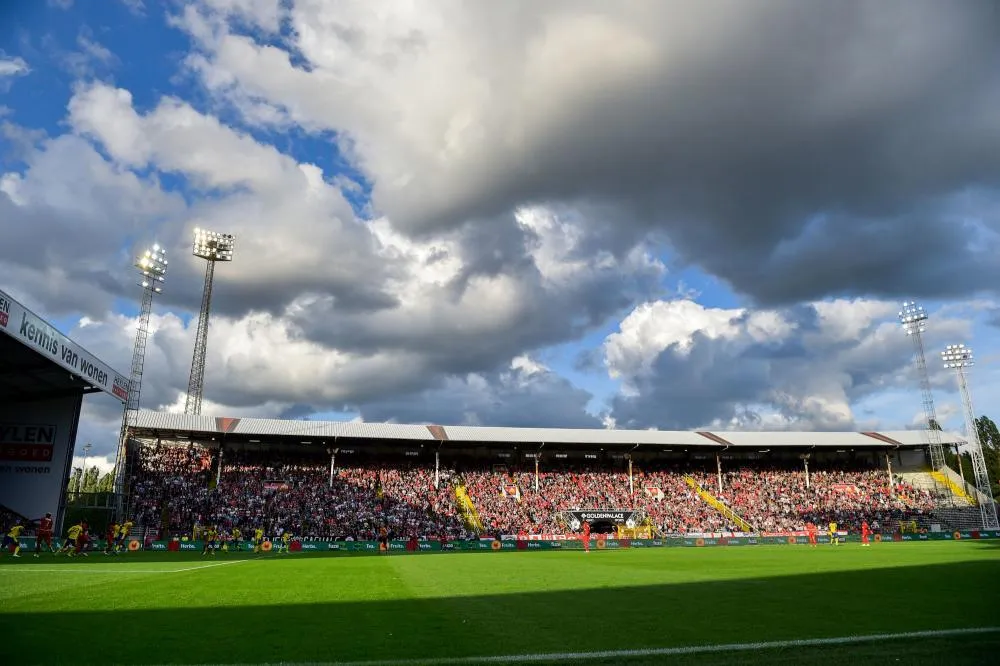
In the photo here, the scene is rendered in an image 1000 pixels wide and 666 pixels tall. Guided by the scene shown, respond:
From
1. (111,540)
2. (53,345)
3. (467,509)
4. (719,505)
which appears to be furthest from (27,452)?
(719,505)

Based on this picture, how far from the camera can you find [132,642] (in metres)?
7.99

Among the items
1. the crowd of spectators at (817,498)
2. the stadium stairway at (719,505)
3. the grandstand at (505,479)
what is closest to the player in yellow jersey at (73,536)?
the grandstand at (505,479)

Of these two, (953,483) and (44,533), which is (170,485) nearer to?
(44,533)

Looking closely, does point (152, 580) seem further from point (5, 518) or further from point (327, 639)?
point (5, 518)

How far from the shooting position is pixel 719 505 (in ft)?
190

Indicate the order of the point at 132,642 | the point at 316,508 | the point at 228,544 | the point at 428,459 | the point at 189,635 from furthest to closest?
the point at 428,459, the point at 316,508, the point at 228,544, the point at 189,635, the point at 132,642

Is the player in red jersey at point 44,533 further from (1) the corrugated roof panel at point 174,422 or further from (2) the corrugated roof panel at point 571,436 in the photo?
(2) the corrugated roof panel at point 571,436

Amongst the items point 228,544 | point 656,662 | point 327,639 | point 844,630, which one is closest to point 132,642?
point 327,639

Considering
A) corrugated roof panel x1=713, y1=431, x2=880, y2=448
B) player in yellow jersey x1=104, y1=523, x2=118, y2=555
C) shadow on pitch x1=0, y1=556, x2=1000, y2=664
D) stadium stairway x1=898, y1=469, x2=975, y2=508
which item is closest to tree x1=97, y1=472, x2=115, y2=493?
player in yellow jersey x1=104, y1=523, x2=118, y2=555

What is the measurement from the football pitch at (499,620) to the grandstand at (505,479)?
32263 mm

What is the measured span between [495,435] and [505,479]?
4.36 meters

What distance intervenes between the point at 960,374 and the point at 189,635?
72.3 meters

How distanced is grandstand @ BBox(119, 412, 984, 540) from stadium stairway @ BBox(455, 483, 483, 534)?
16 cm

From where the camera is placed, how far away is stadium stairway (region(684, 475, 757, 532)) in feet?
180
